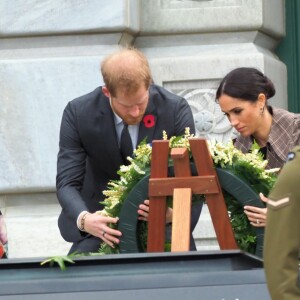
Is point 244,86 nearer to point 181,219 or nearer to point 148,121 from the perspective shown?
point 148,121

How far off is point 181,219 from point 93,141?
0.92 meters

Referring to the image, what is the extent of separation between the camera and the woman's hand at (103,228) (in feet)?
17.1

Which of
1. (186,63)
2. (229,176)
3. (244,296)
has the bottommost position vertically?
(244,296)

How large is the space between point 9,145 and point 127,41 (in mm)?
971

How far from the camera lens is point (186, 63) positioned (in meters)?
7.82

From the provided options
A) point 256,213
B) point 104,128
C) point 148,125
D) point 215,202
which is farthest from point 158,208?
point 104,128

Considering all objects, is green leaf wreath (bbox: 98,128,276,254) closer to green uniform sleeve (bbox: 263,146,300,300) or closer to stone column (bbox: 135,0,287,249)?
green uniform sleeve (bbox: 263,146,300,300)

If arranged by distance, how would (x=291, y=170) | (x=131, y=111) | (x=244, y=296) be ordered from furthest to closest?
(x=131, y=111) < (x=244, y=296) < (x=291, y=170)

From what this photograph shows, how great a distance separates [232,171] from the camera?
16.6ft

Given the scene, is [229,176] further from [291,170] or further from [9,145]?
[9,145]

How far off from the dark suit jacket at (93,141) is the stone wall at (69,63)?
1999 mm

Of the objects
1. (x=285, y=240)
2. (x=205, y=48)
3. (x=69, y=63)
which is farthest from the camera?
(x=205, y=48)

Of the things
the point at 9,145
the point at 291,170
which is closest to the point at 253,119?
the point at 291,170

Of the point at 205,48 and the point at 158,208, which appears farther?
the point at 205,48
